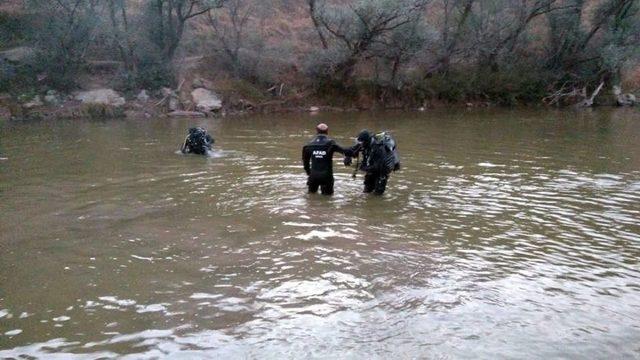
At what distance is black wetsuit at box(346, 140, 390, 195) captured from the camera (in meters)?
12.5

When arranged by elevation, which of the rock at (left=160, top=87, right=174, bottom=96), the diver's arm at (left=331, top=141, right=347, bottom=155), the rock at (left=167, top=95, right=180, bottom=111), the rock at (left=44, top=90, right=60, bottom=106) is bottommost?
the diver's arm at (left=331, top=141, right=347, bottom=155)

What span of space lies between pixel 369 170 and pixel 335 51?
29367 millimetres

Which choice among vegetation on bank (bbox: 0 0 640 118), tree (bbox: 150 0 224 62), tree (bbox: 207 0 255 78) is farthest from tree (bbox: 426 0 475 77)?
tree (bbox: 150 0 224 62)

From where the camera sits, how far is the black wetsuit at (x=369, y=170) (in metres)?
12.5

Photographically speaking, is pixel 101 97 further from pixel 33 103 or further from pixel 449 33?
pixel 449 33

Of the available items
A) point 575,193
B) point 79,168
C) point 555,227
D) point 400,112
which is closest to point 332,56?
point 400,112

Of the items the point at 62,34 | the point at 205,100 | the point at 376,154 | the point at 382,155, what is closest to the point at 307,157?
the point at 376,154

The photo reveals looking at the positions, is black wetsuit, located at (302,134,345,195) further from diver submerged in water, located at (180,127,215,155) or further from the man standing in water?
diver submerged in water, located at (180,127,215,155)

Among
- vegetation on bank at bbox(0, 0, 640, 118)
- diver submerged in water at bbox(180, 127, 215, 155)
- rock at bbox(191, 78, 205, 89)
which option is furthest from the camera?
rock at bbox(191, 78, 205, 89)

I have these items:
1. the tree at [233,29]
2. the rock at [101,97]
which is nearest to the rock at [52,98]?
the rock at [101,97]

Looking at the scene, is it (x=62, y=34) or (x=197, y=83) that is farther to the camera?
(x=197, y=83)

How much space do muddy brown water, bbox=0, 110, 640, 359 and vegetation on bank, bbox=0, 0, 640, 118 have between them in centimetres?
2275

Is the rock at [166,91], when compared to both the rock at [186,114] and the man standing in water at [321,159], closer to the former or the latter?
the rock at [186,114]

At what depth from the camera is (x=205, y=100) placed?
3859 centimetres
